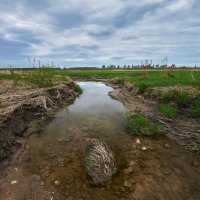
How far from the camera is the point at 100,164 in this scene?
6.55 metres

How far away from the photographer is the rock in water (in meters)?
6.36

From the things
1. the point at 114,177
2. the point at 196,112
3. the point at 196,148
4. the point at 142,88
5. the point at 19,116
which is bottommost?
the point at 114,177

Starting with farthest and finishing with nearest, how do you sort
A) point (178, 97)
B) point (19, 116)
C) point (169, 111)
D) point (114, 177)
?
point (178, 97)
point (169, 111)
point (19, 116)
point (114, 177)

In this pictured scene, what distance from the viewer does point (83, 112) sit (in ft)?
47.9

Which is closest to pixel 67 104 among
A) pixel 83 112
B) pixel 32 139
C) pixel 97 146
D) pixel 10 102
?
pixel 83 112

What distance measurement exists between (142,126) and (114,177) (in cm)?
420

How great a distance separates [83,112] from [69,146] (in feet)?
19.1

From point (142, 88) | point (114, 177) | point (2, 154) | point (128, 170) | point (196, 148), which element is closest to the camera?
point (114, 177)

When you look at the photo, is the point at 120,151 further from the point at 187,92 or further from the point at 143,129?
the point at 187,92

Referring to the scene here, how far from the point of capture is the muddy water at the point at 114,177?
587 cm

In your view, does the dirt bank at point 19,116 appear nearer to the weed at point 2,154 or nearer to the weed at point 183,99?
the weed at point 2,154

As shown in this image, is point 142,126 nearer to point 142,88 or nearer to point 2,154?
point 2,154

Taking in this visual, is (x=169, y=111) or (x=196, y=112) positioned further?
(x=169, y=111)

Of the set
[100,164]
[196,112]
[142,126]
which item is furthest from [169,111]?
[100,164]
